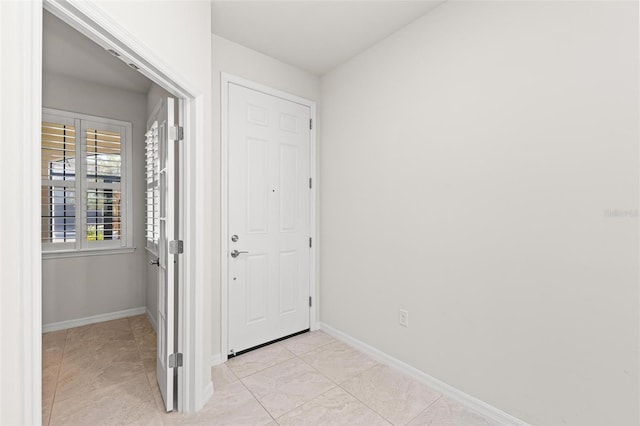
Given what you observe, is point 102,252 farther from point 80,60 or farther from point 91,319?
point 80,60

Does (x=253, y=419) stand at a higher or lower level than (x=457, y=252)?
lower

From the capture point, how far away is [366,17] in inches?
88.0

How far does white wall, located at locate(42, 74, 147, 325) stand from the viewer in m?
3.14

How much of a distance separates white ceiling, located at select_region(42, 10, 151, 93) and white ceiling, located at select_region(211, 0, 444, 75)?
1.17m

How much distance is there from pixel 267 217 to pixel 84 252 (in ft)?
7.06

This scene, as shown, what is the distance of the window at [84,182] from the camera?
3.14m

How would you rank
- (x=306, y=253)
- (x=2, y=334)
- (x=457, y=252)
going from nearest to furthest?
1. (x=2, y=334)
2. (x=457, y=252)
3. (x=306, y=253)

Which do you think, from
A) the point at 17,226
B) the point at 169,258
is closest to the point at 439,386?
the point at 169,258

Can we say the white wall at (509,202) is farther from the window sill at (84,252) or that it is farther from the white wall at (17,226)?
the window sill at (84,252)

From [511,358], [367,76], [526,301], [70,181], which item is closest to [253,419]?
[511,358]

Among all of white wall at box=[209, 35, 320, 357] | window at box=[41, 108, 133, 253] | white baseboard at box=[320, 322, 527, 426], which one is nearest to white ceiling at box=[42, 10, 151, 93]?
window at box=[41, 108, 133, 253]

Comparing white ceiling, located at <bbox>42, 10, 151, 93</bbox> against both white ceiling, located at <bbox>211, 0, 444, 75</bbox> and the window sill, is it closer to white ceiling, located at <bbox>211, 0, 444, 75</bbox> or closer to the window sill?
white ceiling, located at <bbox>211, 0, 444, 75</bbox>

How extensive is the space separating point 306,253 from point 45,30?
9.27 feet

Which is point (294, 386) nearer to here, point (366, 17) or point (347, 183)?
point (347, 183)
